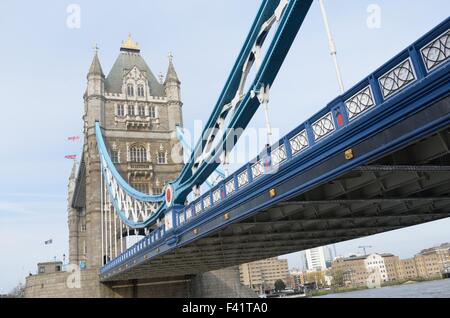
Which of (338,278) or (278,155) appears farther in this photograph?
(338,278)

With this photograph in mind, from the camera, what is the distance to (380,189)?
12.8 meters

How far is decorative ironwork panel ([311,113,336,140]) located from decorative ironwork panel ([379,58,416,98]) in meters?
1.85

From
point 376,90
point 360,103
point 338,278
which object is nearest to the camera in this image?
point 376,90

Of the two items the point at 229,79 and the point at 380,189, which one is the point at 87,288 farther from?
the point at 380,189

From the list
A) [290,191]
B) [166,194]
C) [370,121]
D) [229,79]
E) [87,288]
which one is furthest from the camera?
[87,288]

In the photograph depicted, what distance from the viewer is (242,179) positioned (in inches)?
598

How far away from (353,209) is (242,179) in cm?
434

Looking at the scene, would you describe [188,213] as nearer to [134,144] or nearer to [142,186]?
[142,186]

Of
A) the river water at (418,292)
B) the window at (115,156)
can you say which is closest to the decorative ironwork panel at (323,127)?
the river water at (418,292)

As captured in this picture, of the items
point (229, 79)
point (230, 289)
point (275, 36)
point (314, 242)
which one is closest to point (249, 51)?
point (229, 79)

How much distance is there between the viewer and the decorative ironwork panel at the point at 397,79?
7801mm

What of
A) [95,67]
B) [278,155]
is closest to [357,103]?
[278,155]
